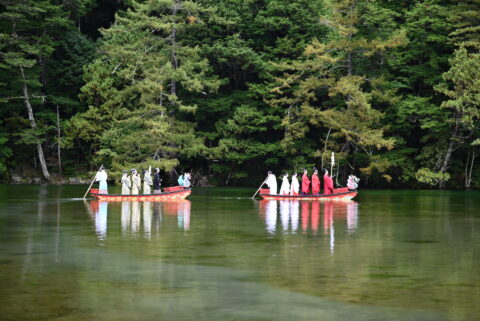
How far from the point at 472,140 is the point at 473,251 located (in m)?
44.4

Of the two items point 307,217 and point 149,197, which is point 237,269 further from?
point 149,197

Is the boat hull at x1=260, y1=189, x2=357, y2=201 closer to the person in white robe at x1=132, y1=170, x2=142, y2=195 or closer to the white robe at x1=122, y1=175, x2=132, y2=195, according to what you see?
the person in white robe at x1=132, y1=170, x2=142, y2=195

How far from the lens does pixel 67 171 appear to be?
229 ft

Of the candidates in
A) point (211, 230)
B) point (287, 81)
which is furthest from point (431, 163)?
point (211, 230)

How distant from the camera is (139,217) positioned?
27.0m

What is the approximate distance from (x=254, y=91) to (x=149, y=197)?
26.2 meters

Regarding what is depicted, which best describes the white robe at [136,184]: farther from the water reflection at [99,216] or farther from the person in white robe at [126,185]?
the water reflection at [99,216]

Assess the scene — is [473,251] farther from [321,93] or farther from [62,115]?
[62,115]

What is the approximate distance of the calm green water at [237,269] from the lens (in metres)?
10.9

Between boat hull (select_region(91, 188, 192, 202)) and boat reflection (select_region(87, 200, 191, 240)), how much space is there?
1.61 m

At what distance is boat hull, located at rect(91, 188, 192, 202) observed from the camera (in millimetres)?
38875

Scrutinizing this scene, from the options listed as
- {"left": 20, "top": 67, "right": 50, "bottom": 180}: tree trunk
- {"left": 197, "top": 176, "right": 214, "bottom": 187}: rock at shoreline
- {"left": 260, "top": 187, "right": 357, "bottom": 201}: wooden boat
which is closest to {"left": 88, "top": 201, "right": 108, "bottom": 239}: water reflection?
{"left": 260, "top": 187, "right": 357, "bottom": 201}: wooden boat

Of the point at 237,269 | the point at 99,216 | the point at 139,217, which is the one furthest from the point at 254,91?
the point at 237,269

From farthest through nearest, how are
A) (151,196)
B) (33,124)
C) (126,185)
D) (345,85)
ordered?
(33,124), (345,85), (126,185), (151,196)
